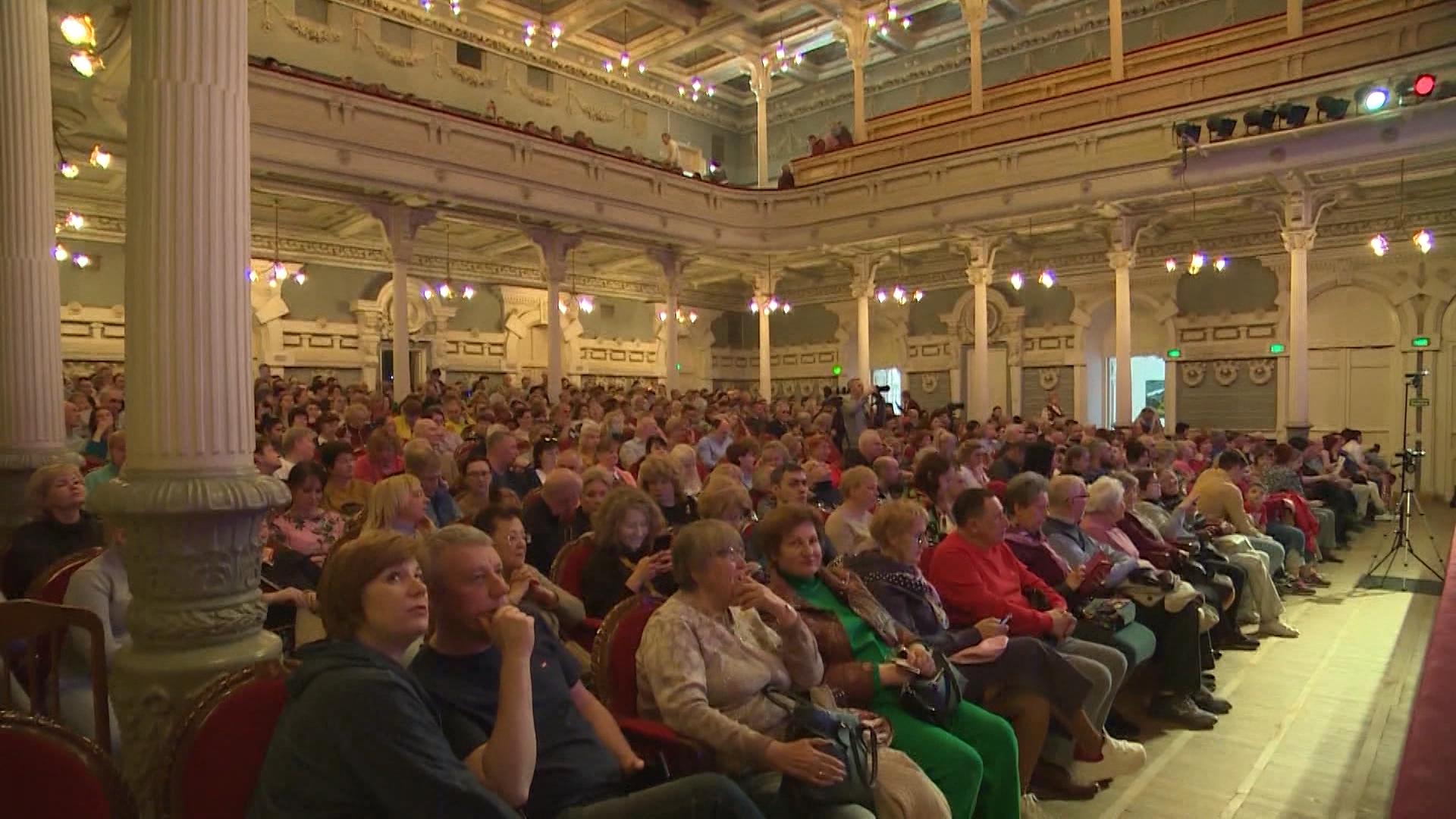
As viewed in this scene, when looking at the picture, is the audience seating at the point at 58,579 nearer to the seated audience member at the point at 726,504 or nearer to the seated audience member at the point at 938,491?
the seated audience member at the point at 726,504

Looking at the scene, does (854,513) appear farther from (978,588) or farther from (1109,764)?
(1109,764)

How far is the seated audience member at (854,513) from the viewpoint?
15.1 ft

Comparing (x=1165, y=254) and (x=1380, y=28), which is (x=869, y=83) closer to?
(x=1165, y=254)

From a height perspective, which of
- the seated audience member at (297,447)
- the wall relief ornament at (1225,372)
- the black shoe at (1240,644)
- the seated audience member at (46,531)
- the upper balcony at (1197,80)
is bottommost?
the black shoe at (1240,644)

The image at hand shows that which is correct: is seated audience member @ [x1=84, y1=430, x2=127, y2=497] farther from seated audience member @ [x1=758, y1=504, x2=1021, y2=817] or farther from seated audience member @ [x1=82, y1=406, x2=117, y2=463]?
seated audience member @ [x1=758, y1=504, x2=1021, y2=817]

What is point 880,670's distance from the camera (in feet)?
9.73

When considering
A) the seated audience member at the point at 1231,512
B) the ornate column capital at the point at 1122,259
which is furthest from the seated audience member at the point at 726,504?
the ornate column capital at the point at 1122,259

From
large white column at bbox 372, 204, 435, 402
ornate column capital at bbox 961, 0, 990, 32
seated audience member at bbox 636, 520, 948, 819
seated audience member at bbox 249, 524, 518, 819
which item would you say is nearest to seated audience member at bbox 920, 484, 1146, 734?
seated audience member at bbox 636, 520, 948, 819

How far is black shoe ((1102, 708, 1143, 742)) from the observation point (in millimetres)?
4457

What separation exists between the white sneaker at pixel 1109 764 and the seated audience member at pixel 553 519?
2481mm

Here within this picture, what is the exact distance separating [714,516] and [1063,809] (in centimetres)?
184

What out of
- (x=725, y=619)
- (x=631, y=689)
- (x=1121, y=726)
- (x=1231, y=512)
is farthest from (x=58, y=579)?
(x=1231, y=512)

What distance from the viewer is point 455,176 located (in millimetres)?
12992

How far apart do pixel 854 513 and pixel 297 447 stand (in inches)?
144
